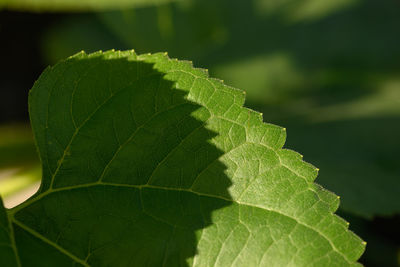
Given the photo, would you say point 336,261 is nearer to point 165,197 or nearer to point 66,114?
point 165,197

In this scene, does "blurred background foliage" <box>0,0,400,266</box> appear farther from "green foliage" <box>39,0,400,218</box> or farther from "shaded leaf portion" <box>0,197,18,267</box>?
"shaded leaf portion" <box>0,197,18,267</box>

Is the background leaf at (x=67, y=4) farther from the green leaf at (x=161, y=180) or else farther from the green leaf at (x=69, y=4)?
the green leaf at (x=161, y=180)

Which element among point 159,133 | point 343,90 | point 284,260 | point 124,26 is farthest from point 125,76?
point 343,90

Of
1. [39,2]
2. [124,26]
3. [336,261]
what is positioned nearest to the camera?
[336,261]

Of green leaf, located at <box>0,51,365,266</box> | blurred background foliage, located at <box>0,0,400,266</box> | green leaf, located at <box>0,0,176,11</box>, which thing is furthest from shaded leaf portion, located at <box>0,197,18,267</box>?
green leaf, located at <box>0,0,176,11</box>

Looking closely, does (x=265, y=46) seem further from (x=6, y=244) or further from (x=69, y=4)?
(x=6, y=244)

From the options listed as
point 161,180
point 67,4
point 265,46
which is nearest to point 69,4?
point 67,4
